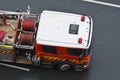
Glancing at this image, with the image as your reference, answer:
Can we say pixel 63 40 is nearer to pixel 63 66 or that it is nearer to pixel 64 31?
pixel 64 31

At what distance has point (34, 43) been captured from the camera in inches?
617

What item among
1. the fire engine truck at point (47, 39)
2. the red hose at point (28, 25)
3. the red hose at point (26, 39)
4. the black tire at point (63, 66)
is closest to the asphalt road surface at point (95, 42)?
the black tire at point (63, 66)

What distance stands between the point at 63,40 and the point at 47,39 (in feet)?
2.28

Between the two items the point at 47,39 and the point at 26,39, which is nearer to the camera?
the point at 47,39

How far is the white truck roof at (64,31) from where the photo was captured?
15.3 m

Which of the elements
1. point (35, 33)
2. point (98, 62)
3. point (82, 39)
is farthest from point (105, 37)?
point (35, 33)

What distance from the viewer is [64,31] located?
15.5 metres

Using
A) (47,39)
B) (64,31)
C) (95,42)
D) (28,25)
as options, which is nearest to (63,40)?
(64,31)

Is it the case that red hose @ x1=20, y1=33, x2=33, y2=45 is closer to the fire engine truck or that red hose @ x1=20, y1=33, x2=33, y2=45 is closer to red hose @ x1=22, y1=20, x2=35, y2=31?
the fire engine truck

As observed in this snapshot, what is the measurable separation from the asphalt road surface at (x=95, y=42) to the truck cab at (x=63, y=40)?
0.71 meters

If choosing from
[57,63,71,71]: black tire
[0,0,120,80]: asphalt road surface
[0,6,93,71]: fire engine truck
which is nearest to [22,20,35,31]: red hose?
[0,6,93,71]: fire engine truck

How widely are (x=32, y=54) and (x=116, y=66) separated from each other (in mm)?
4186

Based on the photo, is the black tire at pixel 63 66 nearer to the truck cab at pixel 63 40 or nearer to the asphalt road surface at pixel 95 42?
the truck cab at pixel 63 40

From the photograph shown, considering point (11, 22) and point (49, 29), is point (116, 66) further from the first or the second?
point (11, 22)
